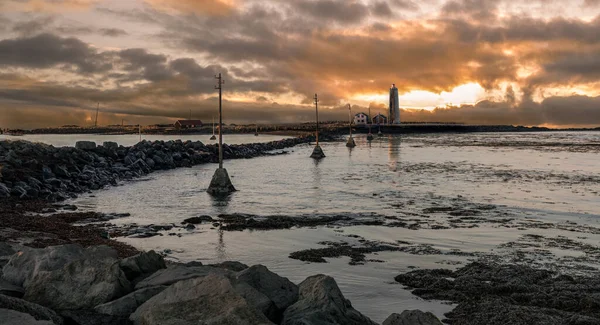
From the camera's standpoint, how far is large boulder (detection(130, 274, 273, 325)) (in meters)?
6.08

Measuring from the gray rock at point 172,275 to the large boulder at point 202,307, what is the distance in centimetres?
119

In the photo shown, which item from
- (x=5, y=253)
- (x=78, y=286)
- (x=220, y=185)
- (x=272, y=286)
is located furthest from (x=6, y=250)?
(x=220, y=185)

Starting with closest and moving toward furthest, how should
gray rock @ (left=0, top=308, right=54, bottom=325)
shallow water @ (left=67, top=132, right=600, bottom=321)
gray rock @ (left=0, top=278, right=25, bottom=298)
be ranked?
gray rock @ (left=0, top=308, right=54, bottom=325) < gray rock @ (left=0, top=278, right=25, bottom=298) < shallow water @ (left=67, top=132, right=600, bottom=321)

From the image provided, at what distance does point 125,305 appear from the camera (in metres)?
7.30

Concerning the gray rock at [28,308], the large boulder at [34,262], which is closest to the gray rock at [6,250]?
the large boulder at [34,262]

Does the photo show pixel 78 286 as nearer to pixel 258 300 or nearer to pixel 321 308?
pixel 258 300

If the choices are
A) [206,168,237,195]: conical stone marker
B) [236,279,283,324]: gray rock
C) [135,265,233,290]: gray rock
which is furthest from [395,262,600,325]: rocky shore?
[206,168,237,195]: conical stone marker

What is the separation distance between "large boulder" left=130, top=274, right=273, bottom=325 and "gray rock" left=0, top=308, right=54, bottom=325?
126 cm

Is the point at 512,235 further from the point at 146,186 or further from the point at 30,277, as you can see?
the point at 146,186

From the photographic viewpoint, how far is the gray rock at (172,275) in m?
8.12

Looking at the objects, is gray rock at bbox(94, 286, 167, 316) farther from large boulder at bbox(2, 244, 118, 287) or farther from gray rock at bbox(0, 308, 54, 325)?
large boulder at bbox(2, 244, 118, 287)

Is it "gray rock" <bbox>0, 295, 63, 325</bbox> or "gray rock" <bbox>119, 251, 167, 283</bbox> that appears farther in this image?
"gray rock" <bbox>119, 251, 167, 283</bbox>

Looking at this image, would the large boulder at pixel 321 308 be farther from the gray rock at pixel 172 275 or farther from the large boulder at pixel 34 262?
the large boulder at pixel 34 262

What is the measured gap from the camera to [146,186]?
35250 mm
